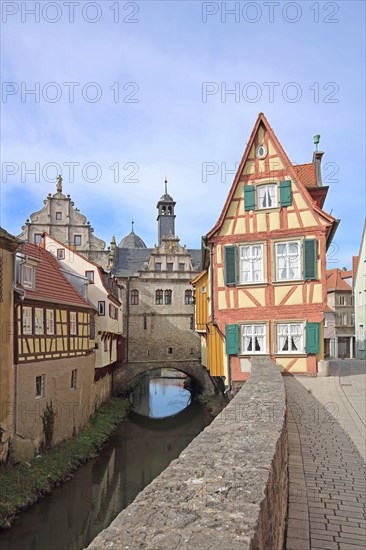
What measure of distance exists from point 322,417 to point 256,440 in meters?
5.99

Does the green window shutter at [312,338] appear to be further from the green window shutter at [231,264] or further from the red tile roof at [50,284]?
the red tile roof at [50,284]

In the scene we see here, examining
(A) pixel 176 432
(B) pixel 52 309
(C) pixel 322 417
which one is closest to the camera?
(C) pixel 322 417

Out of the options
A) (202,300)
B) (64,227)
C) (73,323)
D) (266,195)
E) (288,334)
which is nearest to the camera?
(288,334)

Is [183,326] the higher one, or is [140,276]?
[140,276]

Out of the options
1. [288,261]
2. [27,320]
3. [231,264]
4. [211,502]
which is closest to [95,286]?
[27,320]

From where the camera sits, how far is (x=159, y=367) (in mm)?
30984

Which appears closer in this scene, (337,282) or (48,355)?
(48,355)

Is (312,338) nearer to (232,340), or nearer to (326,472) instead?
(232,340)

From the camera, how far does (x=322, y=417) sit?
9.74 metres

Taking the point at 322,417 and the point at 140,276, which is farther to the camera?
the point at 140,276

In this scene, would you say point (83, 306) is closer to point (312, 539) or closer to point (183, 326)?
point (183, 326)

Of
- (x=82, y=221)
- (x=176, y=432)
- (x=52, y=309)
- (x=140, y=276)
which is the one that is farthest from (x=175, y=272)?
(x=52, y=309)

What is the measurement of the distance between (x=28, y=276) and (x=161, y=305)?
56.3 ft

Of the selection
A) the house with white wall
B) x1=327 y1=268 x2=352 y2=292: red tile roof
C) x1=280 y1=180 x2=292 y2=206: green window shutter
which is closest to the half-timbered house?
x1=280 y1=180 x2=292 y2=206: green window shutter
